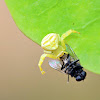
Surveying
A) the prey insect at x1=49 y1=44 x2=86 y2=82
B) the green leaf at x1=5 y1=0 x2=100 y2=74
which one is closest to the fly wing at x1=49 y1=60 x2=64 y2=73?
the prey insect at x1=49 y1=44 x2=86 y2=82

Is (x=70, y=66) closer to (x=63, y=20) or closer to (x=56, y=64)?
(x=56, y=64)

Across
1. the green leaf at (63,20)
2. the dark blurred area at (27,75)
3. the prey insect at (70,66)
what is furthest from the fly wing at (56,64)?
the dark blurred area at (27,75)

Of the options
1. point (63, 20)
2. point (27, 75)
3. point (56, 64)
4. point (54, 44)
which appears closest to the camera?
point (63, 20)

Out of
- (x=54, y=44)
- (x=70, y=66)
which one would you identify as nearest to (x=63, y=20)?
(x=54, y=44)

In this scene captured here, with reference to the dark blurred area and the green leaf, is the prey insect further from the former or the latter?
the dark blurred area

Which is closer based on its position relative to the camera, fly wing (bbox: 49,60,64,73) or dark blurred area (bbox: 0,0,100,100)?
fly wing (bbox: 49,60,64,73)

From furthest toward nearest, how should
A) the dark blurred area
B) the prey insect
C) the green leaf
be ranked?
the dark blurred area
the prey insect
the green leaf
